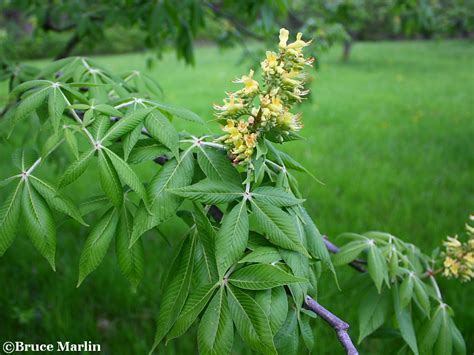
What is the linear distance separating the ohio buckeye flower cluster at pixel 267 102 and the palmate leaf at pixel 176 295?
240mm

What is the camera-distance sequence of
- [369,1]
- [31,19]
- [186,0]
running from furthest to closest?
[369,1], [31,19], [186,0]

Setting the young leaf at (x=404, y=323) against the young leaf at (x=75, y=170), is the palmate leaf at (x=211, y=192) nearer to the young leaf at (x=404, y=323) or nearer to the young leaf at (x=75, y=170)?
the young leaf at (x=75, y=170)

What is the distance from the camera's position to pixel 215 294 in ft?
3.21

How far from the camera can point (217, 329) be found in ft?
3.02

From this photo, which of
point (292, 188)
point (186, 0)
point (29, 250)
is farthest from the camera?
point (29, 250)

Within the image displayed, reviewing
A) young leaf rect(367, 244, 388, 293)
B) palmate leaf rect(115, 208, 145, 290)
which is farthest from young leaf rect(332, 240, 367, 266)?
palmate leaf rect(115, 208, 145, 290)

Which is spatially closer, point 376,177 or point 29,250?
point 29,250

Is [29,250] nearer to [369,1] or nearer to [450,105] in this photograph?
[450,105]

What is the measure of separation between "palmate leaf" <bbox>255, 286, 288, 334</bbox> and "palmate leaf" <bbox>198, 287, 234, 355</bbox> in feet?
0.24

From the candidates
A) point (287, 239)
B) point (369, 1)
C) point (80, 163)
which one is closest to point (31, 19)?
point (80, 163)

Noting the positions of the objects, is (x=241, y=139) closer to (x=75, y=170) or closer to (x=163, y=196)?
(x=163, y=196)

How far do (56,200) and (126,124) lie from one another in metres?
0.24

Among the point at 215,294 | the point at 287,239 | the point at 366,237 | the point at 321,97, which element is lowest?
the point at 321,97

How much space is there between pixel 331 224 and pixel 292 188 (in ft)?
8.41
